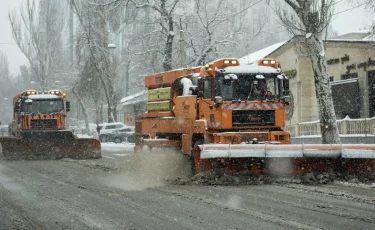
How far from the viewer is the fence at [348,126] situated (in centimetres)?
2636

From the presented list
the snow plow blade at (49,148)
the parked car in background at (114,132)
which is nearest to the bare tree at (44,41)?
the parked car in background at (114,132)

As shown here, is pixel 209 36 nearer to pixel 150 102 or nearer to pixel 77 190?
pixel 150 102

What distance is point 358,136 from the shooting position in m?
26.4

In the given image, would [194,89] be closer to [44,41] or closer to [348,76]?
[348,76]

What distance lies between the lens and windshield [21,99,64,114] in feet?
81.7

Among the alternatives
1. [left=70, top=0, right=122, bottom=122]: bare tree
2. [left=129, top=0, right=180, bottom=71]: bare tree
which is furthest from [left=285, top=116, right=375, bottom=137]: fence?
[left=70, top=0, right=122, bottom=122]: bare tree

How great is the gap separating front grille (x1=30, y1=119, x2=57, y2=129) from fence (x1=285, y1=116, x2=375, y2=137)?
13170 mm

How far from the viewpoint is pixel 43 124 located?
2486 cm

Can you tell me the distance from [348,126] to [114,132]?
78.5 ft

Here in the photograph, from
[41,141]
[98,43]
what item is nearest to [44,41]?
[98,43]

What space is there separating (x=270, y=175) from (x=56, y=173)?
6083 mm

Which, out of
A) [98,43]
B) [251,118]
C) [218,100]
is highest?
[98,43]

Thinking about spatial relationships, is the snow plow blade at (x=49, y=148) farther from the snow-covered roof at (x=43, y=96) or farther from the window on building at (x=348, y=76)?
the window on building at (x=348, y=76)

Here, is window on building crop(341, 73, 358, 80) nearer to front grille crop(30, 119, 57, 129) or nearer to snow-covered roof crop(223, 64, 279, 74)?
front grille crop(30, 119, 57, 129)
